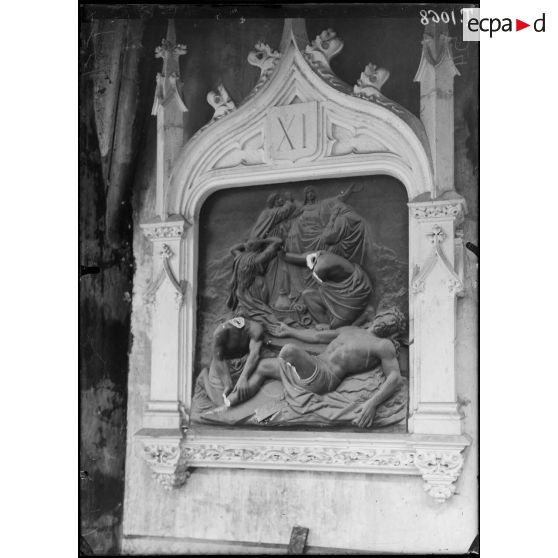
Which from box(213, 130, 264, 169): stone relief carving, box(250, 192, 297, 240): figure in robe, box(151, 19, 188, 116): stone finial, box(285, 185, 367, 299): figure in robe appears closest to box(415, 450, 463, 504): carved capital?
box(285, 185, 367, 299): figure in robe

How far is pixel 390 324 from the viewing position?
6.36 metres

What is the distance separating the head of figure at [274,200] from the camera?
6.80 m

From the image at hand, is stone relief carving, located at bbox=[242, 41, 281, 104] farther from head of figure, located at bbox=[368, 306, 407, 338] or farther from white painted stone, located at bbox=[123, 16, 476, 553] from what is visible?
head of figure, located at bbox=[368, 306, 407, 338]

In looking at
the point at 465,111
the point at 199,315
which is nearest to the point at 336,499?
the point at 199,315

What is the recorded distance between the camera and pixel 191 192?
6.95 metres

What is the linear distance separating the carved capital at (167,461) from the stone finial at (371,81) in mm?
2761

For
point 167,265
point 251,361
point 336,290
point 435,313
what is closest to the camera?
point 435,313

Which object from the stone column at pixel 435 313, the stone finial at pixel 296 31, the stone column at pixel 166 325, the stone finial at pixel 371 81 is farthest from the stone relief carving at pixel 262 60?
the stone column at pixel 435 313

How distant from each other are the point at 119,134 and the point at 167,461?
96.0 inches

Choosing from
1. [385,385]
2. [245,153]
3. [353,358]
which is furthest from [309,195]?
[385,385]

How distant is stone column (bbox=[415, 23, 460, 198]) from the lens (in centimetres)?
640

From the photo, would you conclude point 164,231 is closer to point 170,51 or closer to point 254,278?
point 254,278

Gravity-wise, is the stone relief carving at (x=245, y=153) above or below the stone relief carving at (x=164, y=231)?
above

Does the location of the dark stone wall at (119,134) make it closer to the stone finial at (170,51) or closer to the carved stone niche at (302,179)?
the stone finial at (170,51)
